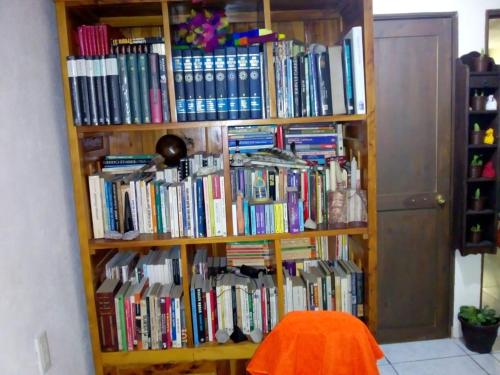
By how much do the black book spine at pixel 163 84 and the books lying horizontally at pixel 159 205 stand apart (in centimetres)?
30

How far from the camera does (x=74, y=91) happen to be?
1653mm

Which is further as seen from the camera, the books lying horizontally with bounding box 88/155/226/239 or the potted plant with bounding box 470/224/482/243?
the potted plant with bounding box 470/224/482/243

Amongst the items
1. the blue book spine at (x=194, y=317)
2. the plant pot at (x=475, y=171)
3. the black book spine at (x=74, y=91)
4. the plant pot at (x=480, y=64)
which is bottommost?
the blue book spine at (x=194, y=317)

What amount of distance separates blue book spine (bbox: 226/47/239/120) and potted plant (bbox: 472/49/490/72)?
1440 mm

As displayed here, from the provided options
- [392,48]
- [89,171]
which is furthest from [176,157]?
[392,48]

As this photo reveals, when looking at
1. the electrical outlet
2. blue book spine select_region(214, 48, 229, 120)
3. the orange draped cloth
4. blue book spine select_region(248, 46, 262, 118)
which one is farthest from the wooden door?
the electrical outlet

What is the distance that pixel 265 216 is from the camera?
5.83 feet

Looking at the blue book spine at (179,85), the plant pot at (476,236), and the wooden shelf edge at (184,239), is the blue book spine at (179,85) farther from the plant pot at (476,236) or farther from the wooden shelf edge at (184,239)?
the plant pot at (476,236)

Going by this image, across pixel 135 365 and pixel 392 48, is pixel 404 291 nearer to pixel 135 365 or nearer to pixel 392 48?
pixel 392 48

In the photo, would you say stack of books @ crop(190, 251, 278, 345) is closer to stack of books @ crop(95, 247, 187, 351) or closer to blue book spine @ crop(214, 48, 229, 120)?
stack of books @ crop(95, 247, 187, 351)

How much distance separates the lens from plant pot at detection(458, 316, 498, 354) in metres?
2.40

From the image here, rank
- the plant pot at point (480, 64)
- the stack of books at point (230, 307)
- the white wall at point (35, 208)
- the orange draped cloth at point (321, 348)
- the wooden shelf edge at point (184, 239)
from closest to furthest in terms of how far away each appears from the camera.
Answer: the orange draped cloth at point (321, 348)
the white wall at point (35, 208)
the wooden shelf edge at point (184, 239)
the stack of books at point (230, 307)
the plant pot at point (480, 64)

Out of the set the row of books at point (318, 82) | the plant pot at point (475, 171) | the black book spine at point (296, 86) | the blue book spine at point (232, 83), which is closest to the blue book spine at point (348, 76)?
the row of books at point (318, 82)

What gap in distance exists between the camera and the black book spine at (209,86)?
1691mm
